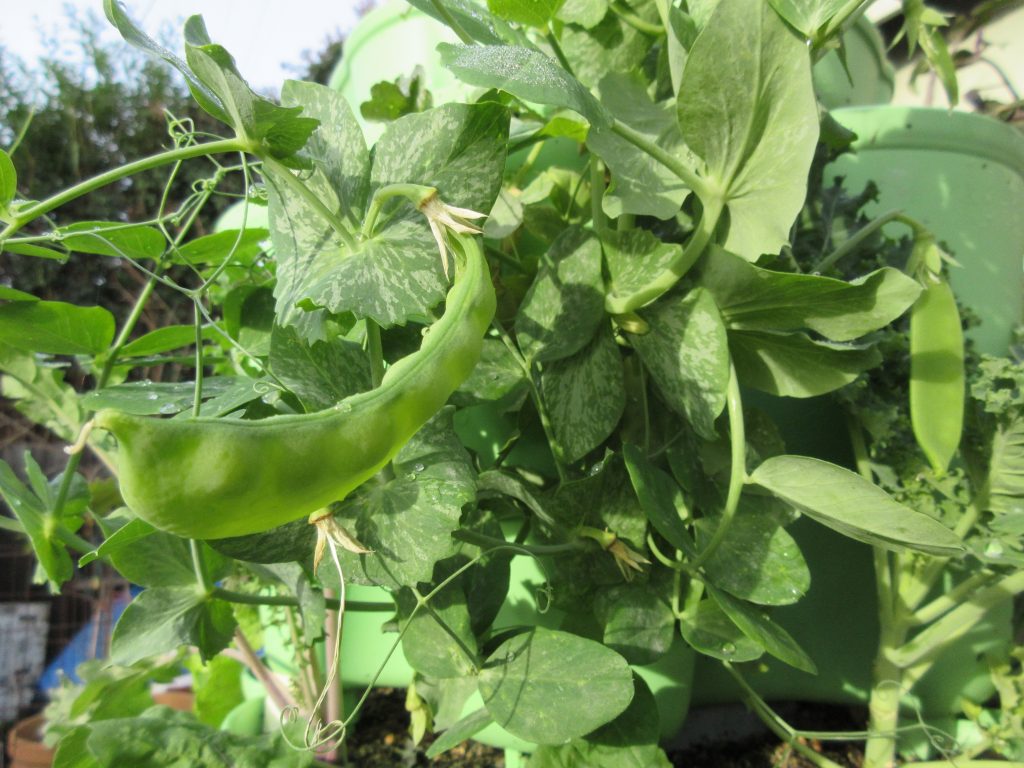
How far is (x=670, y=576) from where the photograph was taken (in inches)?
16.8

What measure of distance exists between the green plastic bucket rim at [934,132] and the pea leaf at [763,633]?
46cm

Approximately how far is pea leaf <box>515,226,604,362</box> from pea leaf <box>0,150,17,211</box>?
0.82 ft

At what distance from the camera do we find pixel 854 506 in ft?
1.01

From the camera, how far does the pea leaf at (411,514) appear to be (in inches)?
11.9

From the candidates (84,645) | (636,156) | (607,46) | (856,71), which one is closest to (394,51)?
(607,46)

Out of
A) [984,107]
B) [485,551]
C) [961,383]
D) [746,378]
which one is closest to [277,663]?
[485,551]

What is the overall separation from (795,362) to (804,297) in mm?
58

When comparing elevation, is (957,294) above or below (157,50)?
below

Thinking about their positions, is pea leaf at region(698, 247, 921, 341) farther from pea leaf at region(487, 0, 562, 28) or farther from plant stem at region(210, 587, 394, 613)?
plant stem at region(210, 587, 394, 613)

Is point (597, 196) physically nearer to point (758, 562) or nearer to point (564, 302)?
point (564, 302)

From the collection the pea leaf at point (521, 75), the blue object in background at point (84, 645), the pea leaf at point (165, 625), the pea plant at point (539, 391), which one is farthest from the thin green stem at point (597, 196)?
the blue object in background at point (84, 645)

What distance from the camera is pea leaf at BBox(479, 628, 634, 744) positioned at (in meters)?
0.32

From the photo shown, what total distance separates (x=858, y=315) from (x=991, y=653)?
1.27 ft

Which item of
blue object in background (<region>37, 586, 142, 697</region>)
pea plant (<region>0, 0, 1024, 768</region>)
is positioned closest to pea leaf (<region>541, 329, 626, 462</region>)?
pea plant (<region>0, 0, 1024, 768</region>)
